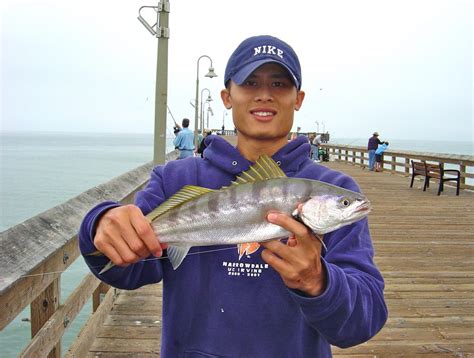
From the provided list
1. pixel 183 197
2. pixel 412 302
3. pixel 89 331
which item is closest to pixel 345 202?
pixel 183 197

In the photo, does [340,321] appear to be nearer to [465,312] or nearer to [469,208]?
[465,312]

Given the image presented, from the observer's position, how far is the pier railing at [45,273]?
199 cm

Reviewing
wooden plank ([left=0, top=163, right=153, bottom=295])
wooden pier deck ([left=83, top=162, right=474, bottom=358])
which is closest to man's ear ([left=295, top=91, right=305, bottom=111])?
wooden plank ([left=0, top=163, right=153, bottom=295])

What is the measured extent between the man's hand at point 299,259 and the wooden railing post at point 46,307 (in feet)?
5.86

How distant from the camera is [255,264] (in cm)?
219

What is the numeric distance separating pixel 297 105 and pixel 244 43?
1.57 ft

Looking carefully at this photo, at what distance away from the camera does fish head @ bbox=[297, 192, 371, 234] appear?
1.91 m

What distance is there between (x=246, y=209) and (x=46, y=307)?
163 centimetres

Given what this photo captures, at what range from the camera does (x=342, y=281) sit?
70.9 inches

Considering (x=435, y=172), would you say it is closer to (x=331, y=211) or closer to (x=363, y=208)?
(x=363, y=208)

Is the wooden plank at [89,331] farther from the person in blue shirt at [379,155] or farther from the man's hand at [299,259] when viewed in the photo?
the person in blue shirt at [379,155]

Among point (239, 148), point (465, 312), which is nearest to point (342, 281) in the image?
point (239, 148)

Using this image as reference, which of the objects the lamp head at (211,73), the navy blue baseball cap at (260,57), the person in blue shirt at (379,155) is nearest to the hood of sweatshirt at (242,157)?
the navy blue baseball cap at (260,57)

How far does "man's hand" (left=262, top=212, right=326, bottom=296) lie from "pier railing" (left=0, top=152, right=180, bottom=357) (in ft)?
3.76
